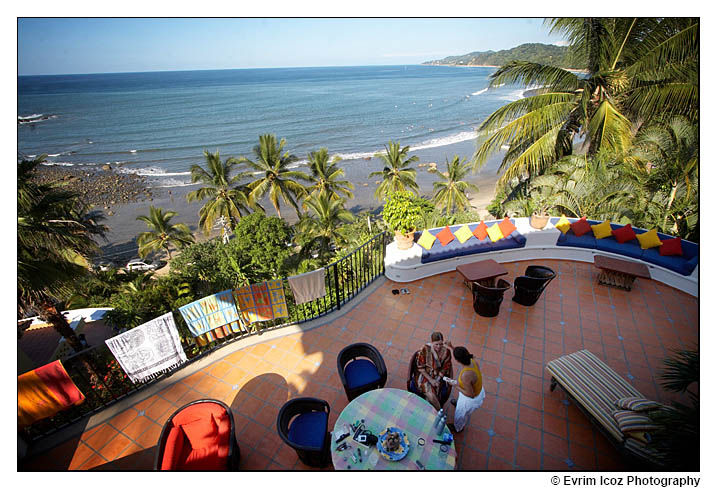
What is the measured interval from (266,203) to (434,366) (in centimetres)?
2991

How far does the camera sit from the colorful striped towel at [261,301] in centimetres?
619

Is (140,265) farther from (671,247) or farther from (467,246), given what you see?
(671,247)

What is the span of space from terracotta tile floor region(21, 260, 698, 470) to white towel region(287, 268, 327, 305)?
27.4 inches

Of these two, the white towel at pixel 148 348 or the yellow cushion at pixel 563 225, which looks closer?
the white towel at pixel 148 348

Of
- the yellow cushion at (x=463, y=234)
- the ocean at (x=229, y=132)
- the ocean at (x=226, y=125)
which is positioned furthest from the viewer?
the ocean at (x=226, y=125)

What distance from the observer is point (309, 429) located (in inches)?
168

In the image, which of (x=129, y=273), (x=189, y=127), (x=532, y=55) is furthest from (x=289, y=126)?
(x=532, y=55)

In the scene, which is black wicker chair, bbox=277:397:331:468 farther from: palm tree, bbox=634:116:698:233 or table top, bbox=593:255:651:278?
palm tree, bbox=634:116:698:233

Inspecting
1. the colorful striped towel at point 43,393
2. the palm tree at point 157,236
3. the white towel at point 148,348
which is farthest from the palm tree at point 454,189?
the colorful striped towel at point 43,393

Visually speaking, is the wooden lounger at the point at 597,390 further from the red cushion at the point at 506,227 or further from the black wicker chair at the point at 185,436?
the black wicker chair at the point at 185,436

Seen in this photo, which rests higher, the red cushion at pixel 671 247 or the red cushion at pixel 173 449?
the red cushion at pixel 671 247

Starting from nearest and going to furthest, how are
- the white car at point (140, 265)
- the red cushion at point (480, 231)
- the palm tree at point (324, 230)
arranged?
the red cushion at point (480, 231) → the palm tree at point (324, 230) → the white car at point (140, 265)

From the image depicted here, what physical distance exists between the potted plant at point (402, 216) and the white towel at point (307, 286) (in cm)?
227

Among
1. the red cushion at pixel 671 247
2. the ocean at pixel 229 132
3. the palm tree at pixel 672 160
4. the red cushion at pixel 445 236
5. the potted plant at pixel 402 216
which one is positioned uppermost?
the ocean at pixel 229 132
